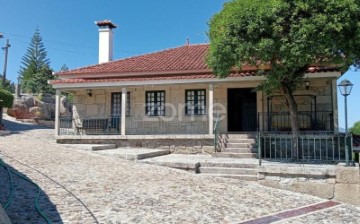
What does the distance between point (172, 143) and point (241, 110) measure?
3627 millimetres

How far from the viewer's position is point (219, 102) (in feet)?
48.6

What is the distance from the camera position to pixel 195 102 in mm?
15133

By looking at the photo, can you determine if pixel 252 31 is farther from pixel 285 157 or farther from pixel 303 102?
pixel 303 102

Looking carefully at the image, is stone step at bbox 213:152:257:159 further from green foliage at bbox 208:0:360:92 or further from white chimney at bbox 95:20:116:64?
white chimney at bbox 95:20:116:64

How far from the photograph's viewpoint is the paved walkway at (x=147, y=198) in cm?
561

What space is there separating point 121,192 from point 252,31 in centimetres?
558

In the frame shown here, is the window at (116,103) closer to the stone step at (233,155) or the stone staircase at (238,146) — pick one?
the stone staircase at (238,146)

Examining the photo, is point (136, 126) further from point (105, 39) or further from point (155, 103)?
point (105, 39)

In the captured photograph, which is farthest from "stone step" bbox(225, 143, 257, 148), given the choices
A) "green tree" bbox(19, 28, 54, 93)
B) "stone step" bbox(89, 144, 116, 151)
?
"green tree" bbox(19, 28, 54, 93)

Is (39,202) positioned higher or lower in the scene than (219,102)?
lower

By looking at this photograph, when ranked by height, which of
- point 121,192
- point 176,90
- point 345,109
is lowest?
point 121,192

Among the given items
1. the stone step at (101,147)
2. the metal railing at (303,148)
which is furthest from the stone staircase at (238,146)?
the stone step at (101,147)

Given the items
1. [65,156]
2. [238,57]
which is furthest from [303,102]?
[65,156]

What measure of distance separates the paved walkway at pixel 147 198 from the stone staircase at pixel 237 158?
0.42m
